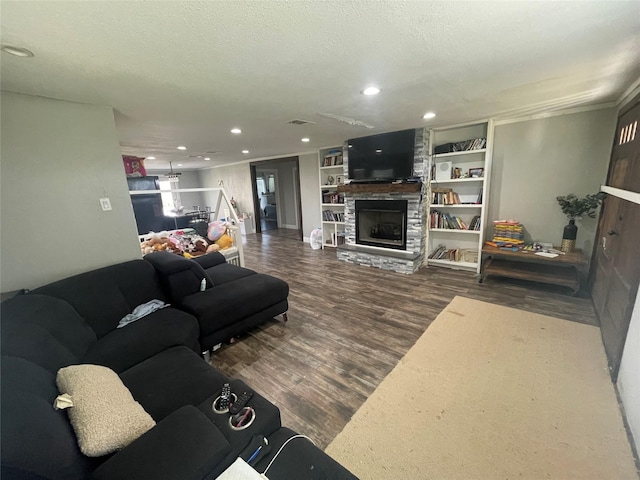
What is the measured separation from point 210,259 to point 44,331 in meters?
1.74

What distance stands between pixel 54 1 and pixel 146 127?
244 centimetres

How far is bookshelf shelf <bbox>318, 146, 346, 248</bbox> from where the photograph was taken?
213 inches

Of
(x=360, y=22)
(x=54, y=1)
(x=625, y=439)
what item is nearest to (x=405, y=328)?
(x=625, y=439)

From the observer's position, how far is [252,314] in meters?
2.57

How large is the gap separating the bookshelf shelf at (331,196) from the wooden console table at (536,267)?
9.33 feet

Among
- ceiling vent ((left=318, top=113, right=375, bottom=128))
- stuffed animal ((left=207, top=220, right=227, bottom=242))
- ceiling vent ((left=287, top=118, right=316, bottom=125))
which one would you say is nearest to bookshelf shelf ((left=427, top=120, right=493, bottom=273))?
ceiling vent ((left=318, top=113, right=375, bottom=128))

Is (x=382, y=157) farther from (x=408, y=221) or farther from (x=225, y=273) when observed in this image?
(x=225, y=273)

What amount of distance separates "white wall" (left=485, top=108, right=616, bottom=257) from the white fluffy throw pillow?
4.64 metres

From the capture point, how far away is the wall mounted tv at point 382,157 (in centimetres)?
411

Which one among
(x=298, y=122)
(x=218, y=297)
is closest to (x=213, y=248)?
(x=218, y=297)

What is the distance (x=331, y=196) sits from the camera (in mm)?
5629

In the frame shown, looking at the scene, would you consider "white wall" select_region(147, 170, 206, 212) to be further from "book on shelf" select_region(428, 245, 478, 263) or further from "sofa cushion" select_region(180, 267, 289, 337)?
"book on shelf" select_region(428, 245, 478, 263)

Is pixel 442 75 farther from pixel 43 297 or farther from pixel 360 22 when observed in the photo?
pixel 43 297

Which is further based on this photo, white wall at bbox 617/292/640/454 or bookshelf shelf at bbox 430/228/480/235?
bookshelf shelf at bbox 430/228/480/235
